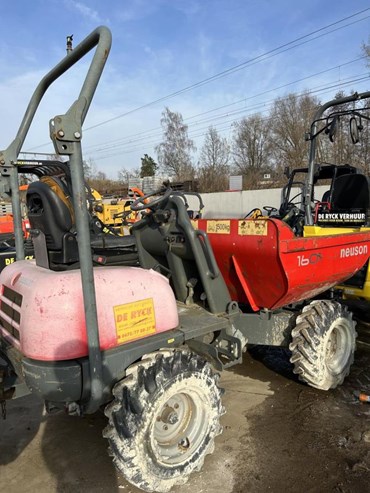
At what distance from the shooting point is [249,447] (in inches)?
115

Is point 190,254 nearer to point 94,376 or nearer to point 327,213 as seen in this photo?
point 94,376

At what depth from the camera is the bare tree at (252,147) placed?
1633 inches

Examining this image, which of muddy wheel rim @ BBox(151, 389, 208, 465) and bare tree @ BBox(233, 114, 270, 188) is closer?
muddy wheel rim @ BBox(151, 389, 208, 465)

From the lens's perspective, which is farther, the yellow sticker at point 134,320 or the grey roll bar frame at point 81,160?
the yellow sticker at point 134,320

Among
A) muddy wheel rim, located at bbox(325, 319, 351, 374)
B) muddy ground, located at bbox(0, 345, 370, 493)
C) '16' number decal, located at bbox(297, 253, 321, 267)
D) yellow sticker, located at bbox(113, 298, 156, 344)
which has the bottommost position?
muddy ground, located at bbox(0, 345, 370, 493)

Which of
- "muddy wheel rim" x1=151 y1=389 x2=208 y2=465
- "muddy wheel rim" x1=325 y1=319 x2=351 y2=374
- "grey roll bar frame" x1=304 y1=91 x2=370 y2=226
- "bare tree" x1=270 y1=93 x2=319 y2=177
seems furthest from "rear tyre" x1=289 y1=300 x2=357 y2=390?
"bare tree" x1=270 y1=93 x2=319 y2=177

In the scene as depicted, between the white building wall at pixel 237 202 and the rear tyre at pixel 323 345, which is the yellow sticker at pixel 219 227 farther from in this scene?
the white building wall at pixel 237 202

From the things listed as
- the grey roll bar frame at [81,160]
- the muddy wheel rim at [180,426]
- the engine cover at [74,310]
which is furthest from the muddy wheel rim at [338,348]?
the grey roll bar frame at [81,160]

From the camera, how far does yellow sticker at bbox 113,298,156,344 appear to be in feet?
7.49

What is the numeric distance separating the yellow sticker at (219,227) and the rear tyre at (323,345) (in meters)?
0.99

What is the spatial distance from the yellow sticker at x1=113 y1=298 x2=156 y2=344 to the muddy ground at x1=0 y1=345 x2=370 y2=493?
1.02 m

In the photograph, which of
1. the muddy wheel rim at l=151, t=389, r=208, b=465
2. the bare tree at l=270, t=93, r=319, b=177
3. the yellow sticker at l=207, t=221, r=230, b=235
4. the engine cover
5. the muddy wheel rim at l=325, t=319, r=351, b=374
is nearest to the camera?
the engine cover

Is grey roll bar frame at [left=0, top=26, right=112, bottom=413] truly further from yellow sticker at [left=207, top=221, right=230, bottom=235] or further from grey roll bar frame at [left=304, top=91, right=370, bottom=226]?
grey roll bar frame at [left=304, top=91, right=370, bottom=226]

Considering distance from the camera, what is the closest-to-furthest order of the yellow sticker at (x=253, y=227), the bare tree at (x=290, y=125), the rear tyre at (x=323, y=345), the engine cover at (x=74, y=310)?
1. the engine cover at (x=74, y=310)
2. the yellow sticker at (x=253, y=227)
3. the rear tyre at (x=323, y=345)
4. the bare tree at (x=290, y=125)
